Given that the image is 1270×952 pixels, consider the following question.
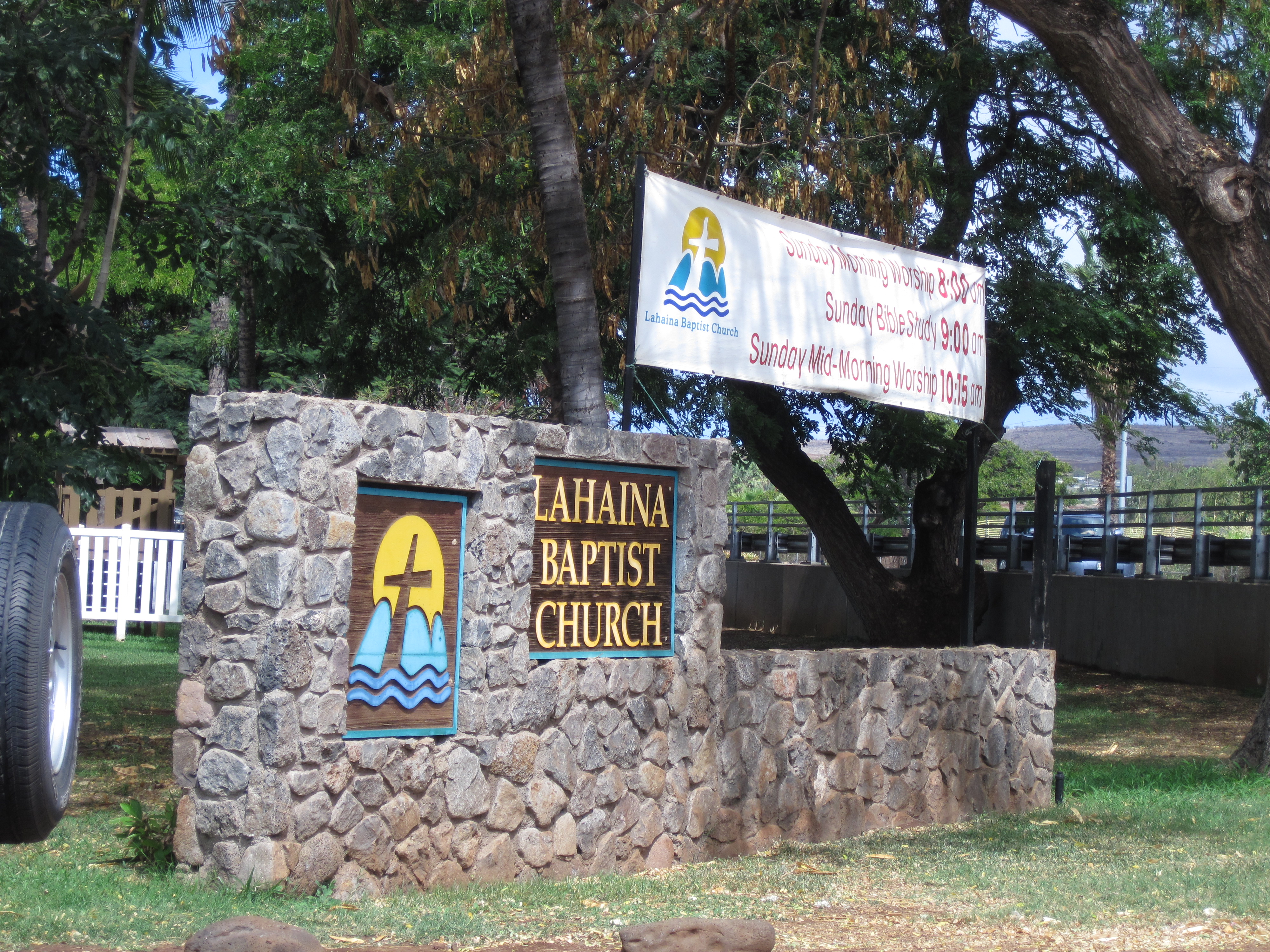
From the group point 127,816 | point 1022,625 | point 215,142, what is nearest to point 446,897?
point 127,816

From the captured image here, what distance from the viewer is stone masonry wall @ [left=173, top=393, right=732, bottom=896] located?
6.06 metres

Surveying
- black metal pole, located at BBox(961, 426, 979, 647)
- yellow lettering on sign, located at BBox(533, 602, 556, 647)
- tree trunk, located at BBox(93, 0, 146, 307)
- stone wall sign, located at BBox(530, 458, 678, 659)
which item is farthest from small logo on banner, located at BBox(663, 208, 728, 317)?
tree trunk, located at BBox(93, 0, 146, 307)

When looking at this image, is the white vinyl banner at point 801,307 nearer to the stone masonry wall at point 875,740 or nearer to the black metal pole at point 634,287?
the black metal pole at point 634,287

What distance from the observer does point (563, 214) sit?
27.6 ft

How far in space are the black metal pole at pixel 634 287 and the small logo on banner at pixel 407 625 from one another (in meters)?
1.60

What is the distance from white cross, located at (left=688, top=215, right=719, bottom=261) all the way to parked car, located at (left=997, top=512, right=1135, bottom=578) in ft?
42.3

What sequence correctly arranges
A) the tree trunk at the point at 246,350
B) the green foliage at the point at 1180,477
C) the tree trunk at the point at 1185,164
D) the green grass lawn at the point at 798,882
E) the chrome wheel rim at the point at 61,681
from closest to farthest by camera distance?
the chrome wheel rim at the point at 61,681 < the green grass lawn at the point at 798,882 < the tree trunk at the point at 1185,164 < the tree trunk at the point at 246,350 < the green foliage at the point at 1180,477

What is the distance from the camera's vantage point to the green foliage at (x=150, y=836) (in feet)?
21.0

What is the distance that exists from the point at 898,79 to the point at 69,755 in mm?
14752

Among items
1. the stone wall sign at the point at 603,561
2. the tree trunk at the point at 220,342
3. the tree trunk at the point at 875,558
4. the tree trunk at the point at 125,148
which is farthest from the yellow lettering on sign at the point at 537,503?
the tree trunk at the point at 220,342

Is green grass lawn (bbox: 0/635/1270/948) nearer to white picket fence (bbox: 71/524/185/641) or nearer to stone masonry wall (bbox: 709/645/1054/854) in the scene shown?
stone masonry wall (bbox: 709/645/1054/854)

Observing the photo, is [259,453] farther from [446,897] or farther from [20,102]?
Answer: [20,102]

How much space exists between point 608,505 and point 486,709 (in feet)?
4.59

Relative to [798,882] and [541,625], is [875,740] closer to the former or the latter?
[798,882]
